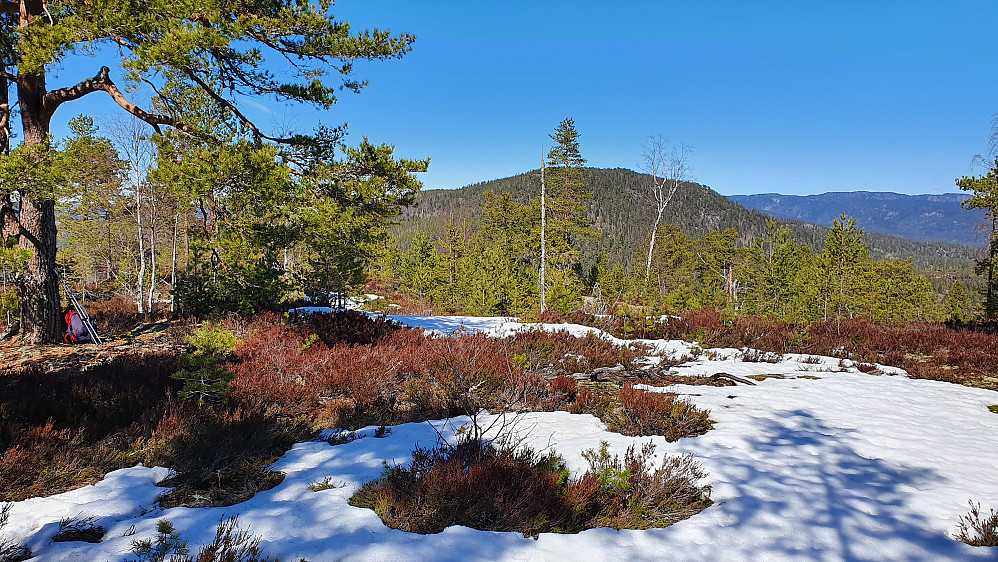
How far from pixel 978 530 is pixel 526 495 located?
272 cm

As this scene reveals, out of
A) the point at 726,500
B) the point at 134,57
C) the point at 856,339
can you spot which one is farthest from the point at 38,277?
the point at 856,339

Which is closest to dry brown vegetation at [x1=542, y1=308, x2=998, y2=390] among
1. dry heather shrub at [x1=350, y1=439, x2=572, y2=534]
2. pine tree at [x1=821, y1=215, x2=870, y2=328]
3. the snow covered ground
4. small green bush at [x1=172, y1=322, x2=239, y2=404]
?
the snow covered ground

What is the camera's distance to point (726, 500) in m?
3.19

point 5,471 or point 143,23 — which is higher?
point 143,23

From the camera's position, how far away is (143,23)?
569cm

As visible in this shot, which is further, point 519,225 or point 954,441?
point 519,225

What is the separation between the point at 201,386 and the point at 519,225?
32.8m

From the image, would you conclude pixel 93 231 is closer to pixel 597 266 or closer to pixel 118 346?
pixel 118 346

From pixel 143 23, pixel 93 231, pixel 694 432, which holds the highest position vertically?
pixel 143 23

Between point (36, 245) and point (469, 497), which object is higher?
point (36, 245)

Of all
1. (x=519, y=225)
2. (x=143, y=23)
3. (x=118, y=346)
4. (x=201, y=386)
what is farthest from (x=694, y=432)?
(x=519, y=225)

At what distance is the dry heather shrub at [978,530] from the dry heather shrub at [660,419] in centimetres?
205

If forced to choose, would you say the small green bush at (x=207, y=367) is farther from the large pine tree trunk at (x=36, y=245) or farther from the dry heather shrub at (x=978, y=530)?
the dry heather shrub at (x=978, y=530)

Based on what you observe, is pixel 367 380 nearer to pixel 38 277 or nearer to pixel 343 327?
pixel 343 327
